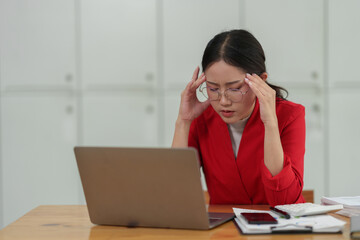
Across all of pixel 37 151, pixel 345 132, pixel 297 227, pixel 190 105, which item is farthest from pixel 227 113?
pixel 37 151

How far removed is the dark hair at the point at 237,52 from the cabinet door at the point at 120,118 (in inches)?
52.0

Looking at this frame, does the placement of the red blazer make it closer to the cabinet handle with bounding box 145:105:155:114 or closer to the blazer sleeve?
the blazer sleeve

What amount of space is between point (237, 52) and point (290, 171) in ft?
1.47

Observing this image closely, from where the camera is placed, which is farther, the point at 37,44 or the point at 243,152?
the point at 37,44

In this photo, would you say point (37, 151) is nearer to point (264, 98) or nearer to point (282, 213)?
point (264, 98)

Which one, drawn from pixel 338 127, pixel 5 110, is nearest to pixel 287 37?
pixel 338 127

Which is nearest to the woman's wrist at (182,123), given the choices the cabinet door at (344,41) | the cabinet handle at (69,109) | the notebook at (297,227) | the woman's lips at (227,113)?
the woman's lips at (227,113)

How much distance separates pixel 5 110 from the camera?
2939 mm

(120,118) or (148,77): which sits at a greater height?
(148,77)

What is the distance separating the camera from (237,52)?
154 centimetres

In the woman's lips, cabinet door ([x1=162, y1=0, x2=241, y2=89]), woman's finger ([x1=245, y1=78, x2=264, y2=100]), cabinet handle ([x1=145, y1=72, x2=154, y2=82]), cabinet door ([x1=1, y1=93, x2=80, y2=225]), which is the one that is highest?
cabinet door ([x1=162, y1=0, x2=241, y2=89])

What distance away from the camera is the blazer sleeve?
139cm

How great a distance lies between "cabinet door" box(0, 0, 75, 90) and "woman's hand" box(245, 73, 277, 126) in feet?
5.59

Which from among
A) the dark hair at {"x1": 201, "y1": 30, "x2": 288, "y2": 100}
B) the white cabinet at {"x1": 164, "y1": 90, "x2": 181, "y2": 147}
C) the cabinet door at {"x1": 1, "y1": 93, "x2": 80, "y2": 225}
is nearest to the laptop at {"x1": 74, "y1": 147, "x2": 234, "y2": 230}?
the dark hair at {"x1": 201, "y1": 30, "x2": 288, "y2": 100}
